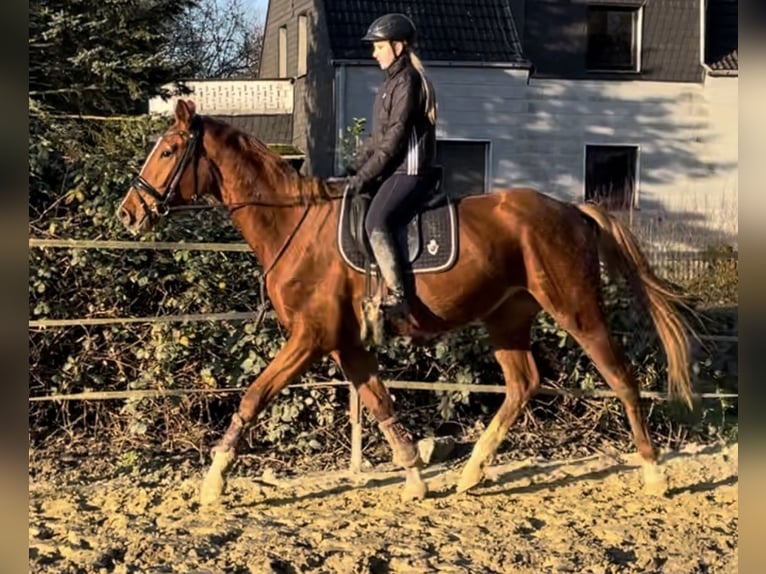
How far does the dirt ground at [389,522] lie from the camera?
4.26 m

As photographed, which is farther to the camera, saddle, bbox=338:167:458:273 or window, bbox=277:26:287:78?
window, bbox=277:26:287:78

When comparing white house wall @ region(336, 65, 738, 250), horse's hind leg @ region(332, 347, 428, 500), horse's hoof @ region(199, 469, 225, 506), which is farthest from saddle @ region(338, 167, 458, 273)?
white house wall @ region(336, 65, 738, 250)

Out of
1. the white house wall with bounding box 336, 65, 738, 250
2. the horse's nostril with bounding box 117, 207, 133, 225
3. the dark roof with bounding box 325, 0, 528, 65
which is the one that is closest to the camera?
the horse's nostril with bounding box 117, 207, 133, 225

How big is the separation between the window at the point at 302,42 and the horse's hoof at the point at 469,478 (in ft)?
50.5

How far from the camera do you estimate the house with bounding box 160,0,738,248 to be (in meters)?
17.0

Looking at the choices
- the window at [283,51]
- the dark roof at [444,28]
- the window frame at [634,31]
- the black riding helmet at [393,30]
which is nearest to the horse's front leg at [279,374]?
the black riding helmet at [393,30]

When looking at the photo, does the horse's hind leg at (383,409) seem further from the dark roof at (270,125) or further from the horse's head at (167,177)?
the dark roof at (270,125)

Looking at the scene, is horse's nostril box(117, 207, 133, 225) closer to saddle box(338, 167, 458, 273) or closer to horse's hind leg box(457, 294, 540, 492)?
saddle box(338, 167, 458, 273)

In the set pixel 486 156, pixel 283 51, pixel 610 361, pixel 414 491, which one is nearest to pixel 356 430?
pixel 414 491

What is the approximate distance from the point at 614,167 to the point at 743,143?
679 inches

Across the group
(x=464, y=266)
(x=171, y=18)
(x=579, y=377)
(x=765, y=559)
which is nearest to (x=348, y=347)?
(x=464, y=266)

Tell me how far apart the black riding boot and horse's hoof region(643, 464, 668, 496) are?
72.3 inches

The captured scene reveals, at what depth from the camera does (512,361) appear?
220 inches

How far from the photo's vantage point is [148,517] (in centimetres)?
491
